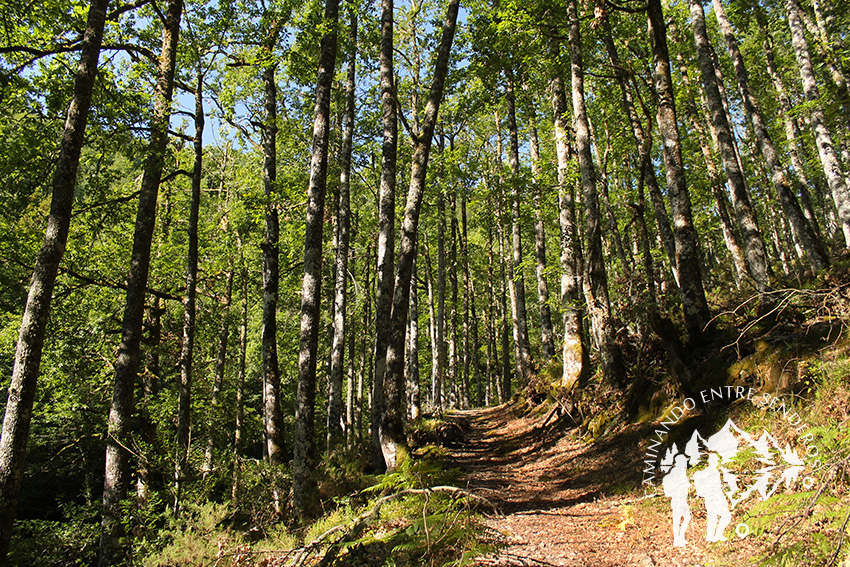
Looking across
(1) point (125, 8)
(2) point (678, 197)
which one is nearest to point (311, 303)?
(1) point (125, 8)

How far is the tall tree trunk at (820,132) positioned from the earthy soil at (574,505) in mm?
9193

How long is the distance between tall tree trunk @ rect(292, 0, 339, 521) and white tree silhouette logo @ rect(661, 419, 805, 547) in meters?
5.49

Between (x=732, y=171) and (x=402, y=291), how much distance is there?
7833 mm

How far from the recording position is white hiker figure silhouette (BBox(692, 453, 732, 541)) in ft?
12.9

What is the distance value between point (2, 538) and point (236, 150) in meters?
15.7

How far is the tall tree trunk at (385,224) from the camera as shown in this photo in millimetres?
8828

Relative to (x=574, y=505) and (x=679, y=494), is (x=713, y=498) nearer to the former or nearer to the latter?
(x=679, y=494)

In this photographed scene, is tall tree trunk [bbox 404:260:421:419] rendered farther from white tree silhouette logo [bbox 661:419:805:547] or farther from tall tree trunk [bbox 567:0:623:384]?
white tree silhouette logo [bbox 661:419:805:547]

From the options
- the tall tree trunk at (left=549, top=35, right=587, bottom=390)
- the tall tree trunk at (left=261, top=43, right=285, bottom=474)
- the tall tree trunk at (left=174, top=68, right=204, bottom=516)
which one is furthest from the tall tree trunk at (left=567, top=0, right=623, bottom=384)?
the tall tree trunk at (left=174, top=68, right=204, bottom=516)

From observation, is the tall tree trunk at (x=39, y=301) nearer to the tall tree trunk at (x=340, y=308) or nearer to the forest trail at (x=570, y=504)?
the forest trail at (x=570, y=504)

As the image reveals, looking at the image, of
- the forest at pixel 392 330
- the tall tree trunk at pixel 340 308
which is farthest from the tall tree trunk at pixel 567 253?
the tall tree trunk at pixel 340 308

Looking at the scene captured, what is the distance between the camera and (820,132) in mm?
12180

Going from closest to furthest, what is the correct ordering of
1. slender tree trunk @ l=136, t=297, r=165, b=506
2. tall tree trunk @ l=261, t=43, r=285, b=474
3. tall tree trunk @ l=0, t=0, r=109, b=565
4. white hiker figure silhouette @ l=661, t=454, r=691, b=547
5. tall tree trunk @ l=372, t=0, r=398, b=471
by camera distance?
white hiker figure silhouette @ l=661, t=454, r=691, b=547
tall tree trunk @ l=0, t=0, r=109, b=565
slender tree trunk @ l=136, t=297, r=165, b=506
tall tree trunk @ l=372, t=0, r=398, b=471
tall tree trunk @ l=261, t=43, r=285, b=474

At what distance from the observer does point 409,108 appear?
1989 cm
